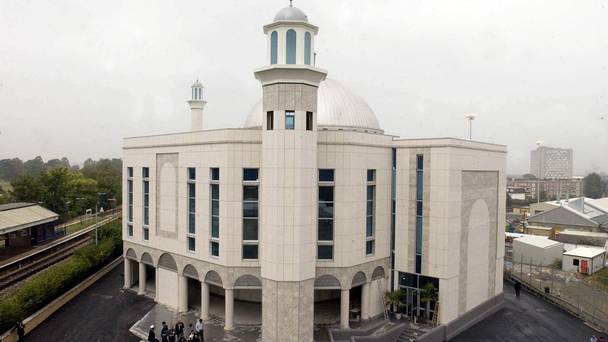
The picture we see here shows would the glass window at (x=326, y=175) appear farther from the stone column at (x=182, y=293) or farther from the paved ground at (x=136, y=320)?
the stone column at (x=182, y=293)

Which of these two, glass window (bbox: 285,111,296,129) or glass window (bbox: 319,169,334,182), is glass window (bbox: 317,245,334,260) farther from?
glass window (bbox: 285,111,296,129)

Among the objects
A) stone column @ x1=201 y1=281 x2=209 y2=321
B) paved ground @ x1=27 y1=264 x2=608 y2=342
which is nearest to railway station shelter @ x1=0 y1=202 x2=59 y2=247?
paved ground @ x1=27 y1=264 x2=608 y2=342

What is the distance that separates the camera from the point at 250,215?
24.7 m

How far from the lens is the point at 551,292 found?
3512cm

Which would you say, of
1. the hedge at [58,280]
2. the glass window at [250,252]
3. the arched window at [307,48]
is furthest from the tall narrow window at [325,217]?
the hedge at [58,280]

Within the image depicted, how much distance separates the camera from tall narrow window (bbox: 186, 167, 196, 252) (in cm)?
2708

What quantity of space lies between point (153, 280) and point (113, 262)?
9.56m

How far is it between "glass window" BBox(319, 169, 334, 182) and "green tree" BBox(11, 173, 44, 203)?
5663cm

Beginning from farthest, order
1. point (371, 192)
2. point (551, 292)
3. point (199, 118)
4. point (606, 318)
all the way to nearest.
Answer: point (199, 118) < point (551, 292) < point (606, 318) < point (371, 192)

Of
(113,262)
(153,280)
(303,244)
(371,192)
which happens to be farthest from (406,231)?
(113,262)

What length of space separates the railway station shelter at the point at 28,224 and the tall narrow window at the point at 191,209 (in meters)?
28.2

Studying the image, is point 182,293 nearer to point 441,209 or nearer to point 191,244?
point 191,244

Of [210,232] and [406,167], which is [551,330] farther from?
[210,232]

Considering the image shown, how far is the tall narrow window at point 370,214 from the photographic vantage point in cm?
2617
